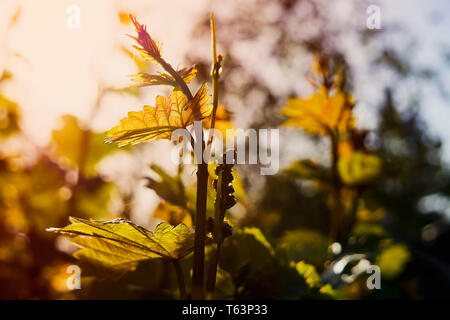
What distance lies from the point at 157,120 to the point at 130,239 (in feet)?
0.56

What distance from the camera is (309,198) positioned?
891cm

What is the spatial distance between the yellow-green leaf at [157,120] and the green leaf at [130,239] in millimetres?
119

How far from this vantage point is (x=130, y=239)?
1.75 ft

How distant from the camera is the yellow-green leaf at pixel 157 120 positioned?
1.76 ft

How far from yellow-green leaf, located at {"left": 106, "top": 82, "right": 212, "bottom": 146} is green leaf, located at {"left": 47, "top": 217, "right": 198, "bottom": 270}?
0.12 metres

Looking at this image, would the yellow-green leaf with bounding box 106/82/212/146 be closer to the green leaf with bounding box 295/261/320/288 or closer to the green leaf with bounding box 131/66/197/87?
the green leaf with bounding box 131/66/197/87

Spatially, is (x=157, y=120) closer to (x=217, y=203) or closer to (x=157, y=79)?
(x=157, y=79)

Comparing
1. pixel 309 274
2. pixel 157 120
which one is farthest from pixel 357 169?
pixel 157 120

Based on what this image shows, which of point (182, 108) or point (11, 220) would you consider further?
point (11, 220)

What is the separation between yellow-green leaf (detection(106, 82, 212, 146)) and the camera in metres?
0.54

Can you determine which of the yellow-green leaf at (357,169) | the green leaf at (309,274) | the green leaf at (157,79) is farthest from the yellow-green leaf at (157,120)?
the yellow-green leaf at (357,169)
